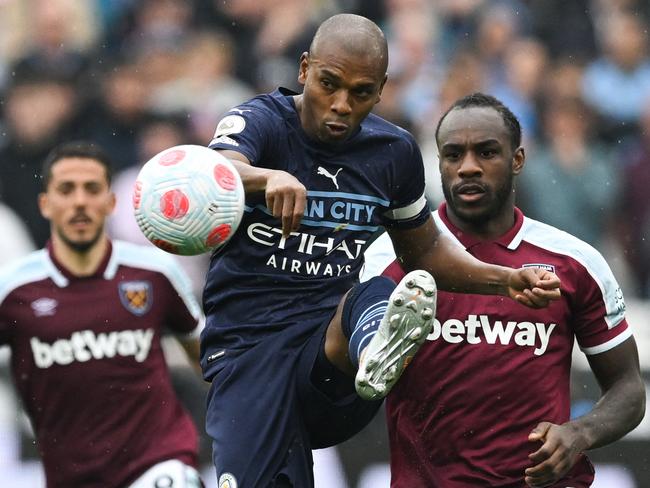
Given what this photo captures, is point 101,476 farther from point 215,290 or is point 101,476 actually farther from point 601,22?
point 601,22

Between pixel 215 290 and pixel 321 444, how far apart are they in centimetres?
80

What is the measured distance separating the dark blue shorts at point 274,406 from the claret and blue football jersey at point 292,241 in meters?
0.09

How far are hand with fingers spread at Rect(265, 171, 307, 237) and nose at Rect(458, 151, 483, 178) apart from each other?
155 centimetres

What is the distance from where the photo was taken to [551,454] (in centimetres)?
579

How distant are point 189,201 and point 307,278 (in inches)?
32.9

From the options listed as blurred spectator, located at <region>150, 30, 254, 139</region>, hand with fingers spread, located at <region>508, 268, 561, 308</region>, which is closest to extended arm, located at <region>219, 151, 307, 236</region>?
hand with fingers spread, located at <region>508, 268, 561, 308</region>

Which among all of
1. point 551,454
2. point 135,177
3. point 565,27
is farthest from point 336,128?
point 565,27

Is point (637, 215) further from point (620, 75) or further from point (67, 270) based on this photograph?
point (67, 270)

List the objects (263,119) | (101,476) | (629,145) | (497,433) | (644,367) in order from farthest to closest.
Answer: (629,145) → (644,367) → (101,476) → (497,433) → (263,119)

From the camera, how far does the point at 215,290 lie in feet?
19.4

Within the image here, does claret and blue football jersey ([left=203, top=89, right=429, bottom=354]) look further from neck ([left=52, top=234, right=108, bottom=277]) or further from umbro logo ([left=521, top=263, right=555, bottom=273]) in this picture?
neck ([left=52, top=234, right=108, bottom=277])

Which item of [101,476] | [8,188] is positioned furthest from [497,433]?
[8,188]

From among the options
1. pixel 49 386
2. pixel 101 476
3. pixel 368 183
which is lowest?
pixel 101 476

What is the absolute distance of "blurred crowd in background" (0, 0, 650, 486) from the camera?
1102cm
